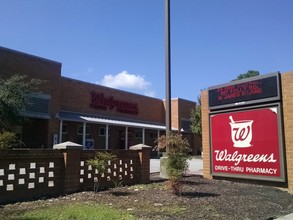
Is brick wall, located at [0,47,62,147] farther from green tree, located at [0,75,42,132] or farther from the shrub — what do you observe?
the shrub

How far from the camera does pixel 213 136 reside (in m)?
15.0

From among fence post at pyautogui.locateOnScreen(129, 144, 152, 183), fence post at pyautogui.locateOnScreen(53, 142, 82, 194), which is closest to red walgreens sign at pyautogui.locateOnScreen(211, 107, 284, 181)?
fence post at pyautogui.locateOnScreen(129, 144, 152, 183)

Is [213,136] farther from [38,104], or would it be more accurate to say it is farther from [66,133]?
[66,133]

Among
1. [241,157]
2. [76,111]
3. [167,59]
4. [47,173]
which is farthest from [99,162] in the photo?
[76,111]

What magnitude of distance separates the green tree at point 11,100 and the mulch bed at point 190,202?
13.4 meters

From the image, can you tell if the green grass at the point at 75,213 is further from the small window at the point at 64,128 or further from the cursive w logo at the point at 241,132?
the small window at the point at 64,128

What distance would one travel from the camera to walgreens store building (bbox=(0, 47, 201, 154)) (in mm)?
29938

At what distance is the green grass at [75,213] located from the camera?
7012 mm

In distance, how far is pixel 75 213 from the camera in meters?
7.32

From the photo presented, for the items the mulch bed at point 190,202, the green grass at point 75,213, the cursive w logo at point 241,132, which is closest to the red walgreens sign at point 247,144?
the cursive w logo at point 241,132

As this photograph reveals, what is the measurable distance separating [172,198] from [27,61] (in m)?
24.0

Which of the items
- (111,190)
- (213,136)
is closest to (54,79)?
(213,136)

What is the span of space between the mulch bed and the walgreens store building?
18.6 m

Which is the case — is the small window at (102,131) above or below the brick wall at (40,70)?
below
